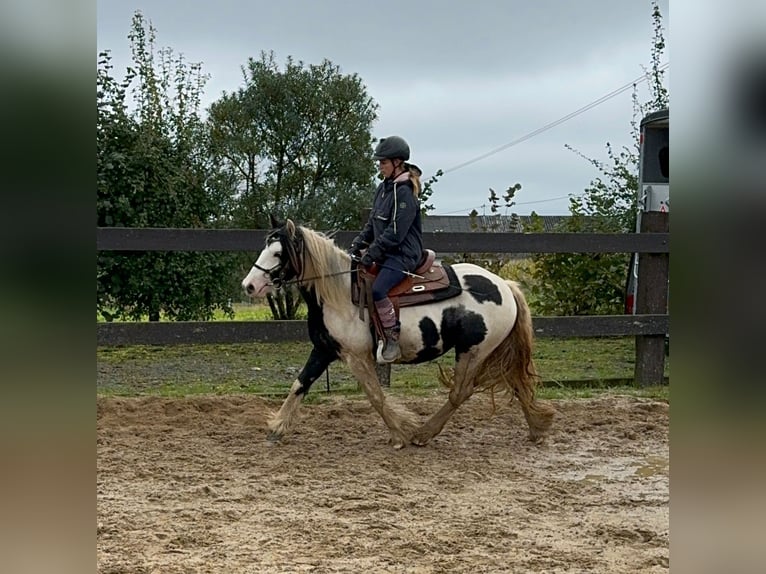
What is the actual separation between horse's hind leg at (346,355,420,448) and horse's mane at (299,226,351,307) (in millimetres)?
422

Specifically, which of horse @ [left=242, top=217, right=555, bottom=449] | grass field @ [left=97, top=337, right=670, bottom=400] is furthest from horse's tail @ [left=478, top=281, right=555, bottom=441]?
grass field @ [left=97, top=337, right=670, bottom=400]

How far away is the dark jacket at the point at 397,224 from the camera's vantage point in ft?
16.4

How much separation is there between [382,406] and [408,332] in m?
0.52

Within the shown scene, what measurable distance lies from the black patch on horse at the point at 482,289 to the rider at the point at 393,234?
424mm

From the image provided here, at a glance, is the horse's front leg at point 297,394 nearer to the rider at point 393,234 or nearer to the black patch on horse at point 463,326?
the rider at point 393,234

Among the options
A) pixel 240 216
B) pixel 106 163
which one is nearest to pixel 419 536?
pixel 106 163

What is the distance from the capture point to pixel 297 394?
5242 mm

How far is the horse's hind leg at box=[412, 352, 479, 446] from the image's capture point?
17.2ft

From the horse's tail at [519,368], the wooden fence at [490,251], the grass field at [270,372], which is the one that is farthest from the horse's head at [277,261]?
the grass field at [270,372]

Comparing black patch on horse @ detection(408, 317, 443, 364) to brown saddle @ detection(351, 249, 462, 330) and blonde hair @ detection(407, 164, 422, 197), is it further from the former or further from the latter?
blonde hair @ detection(407, 164, 422, 197)

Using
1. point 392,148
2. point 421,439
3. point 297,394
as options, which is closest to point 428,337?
→ point 421,439

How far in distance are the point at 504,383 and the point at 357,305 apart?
3.76 feet
